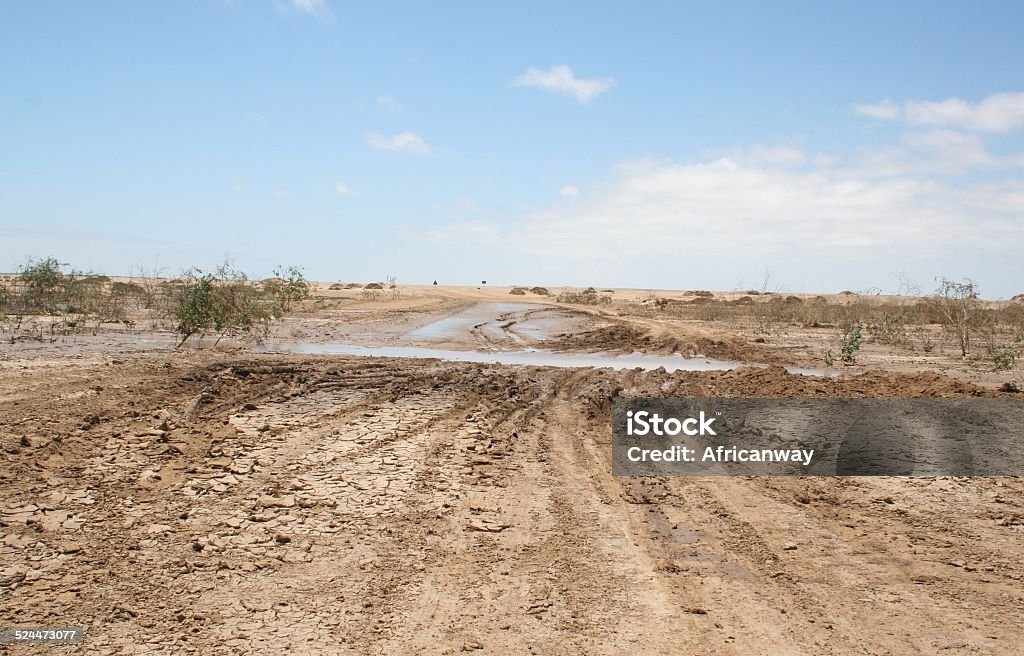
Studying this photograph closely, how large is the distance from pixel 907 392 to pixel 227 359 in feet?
35.7

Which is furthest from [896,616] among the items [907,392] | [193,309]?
[193,309]

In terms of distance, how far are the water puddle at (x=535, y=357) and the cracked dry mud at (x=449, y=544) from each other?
234 inches

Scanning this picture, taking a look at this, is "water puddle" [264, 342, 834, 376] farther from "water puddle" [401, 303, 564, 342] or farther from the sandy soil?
the sandy soil

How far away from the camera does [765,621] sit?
3.94 m

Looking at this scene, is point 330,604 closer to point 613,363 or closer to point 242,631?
point 242,631

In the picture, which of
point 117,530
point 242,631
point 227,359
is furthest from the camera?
point 227,359

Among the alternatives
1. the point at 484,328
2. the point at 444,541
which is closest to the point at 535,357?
the point at 484,328

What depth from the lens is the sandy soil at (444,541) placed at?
3.84 meters

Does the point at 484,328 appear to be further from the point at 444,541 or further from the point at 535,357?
the point at 444,541

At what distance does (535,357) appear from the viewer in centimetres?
1527

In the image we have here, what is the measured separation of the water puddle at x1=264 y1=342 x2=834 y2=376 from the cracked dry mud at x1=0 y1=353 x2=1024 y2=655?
5.94 m

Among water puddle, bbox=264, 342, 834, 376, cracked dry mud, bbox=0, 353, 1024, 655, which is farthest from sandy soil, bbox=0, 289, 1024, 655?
water puddle, bbox=264, 342, 834, 376

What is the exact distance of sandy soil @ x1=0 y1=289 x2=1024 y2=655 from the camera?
3.84 meters

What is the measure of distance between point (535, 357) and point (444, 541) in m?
10.3
